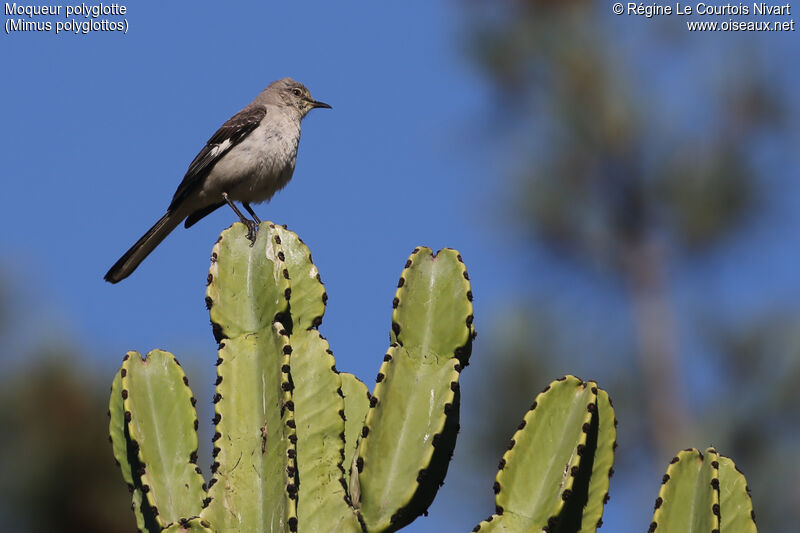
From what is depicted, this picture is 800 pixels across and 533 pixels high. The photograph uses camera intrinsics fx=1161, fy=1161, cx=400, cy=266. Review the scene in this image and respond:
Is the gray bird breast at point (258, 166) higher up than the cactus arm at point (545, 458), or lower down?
higher up

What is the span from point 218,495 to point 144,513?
38cm

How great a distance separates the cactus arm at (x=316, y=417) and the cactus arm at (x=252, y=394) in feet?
0.33

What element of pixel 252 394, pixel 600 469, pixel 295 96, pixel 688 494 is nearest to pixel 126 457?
pixel 252 394

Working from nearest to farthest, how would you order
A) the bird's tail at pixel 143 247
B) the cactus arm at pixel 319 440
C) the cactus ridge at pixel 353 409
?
the cactus arm at pixel 319 440 → the cactus ridge at pixel 353 409 → the bird's tail at pixel 143 247

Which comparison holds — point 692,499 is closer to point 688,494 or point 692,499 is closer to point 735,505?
point 688,494

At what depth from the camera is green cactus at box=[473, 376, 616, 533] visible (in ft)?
10.5

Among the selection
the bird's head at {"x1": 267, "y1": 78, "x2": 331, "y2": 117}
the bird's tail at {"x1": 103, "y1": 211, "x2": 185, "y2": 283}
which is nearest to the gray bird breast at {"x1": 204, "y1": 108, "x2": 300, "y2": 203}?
the bird's tail at {"x1": 103, "y1": 211, "x2": 185, "y2": 283}

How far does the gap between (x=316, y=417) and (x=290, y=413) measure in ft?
0.63

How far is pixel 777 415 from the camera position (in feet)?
19.5

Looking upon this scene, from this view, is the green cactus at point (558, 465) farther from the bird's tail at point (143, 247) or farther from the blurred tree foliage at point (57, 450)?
the bird's tail at point (143, 247)

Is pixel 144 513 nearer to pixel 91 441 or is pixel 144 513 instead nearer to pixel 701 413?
pixel 91 441

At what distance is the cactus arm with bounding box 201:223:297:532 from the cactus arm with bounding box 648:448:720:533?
1008mm

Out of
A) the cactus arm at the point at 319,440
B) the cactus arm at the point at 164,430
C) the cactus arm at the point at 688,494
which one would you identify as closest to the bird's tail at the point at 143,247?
the cactus arm at the point at 164,430

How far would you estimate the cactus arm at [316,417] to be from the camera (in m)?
3.38
